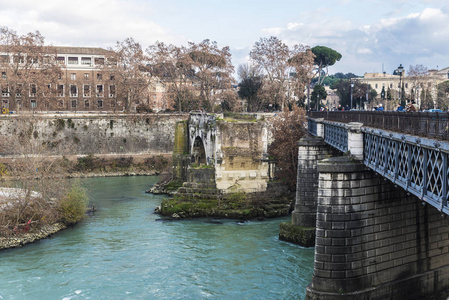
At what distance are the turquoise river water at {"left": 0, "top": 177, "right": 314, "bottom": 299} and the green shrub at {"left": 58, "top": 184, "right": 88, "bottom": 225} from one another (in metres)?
0.55

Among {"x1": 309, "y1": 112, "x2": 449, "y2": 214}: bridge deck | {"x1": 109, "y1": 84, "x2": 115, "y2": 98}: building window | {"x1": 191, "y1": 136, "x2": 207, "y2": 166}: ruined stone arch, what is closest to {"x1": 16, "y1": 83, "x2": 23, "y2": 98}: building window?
{"x1": 109, "y1": 84, "x2": 115, "y2": 98}: building window

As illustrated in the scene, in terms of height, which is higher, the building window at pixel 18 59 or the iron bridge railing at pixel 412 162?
the building window at pixel 18 59

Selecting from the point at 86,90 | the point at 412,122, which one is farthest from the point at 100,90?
the point at 412,122

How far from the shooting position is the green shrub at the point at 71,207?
2622cm

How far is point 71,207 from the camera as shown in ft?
87.4

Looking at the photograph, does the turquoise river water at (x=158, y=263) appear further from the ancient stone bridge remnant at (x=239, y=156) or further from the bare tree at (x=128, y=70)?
the bare tree at (x=128, y=70)

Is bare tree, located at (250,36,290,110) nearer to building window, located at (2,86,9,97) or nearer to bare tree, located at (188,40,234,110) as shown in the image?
bare tree, located at (188,40,234,110)

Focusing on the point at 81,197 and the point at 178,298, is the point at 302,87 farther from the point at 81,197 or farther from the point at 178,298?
the point at 178,298

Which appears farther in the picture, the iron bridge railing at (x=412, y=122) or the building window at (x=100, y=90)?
the building window at (x=100, y=90)

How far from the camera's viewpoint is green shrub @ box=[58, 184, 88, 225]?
26219mm

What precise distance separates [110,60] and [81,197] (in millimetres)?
32408

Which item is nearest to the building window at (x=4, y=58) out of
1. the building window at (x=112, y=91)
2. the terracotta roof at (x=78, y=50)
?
the terracotta roof at (x=78, y=50)

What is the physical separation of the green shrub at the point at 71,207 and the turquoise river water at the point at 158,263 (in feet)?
1.82

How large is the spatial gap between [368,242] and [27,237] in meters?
15.1
